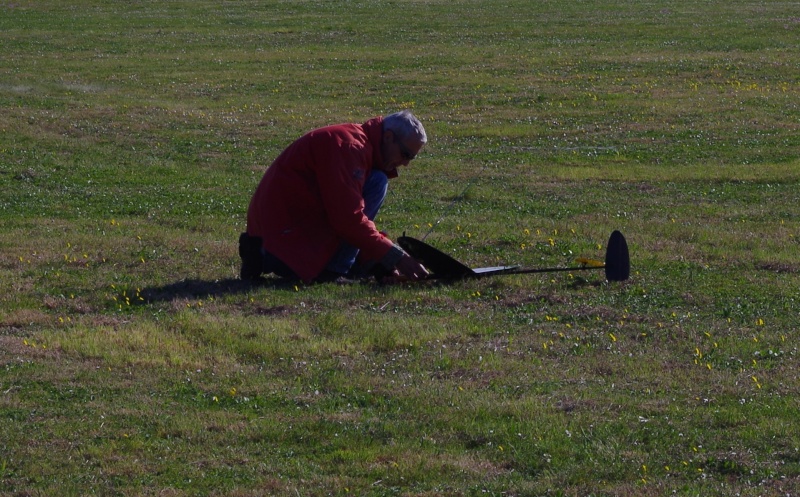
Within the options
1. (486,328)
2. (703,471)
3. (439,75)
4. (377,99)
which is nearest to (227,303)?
(486,328)

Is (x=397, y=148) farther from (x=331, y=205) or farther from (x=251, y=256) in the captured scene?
(x=251, y=256)

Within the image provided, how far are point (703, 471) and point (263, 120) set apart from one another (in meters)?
13.9

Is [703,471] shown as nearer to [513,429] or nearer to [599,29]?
[513,429]

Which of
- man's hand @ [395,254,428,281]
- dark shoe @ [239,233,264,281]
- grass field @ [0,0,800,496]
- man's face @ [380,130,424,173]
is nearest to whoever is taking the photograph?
grass field @ [0,0,800,496]

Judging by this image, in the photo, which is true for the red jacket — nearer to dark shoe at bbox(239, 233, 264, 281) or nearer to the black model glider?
dark shoe at bbox(239, 233, 264, 281)

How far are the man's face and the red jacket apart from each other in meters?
0.06

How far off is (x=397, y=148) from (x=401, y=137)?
0.09 metres

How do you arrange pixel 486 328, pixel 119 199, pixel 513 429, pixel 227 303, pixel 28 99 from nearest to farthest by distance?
1. pixel 513 429
2. pixel 486 328
3. pixel 227 303
4. pixel 119 199
5. pixel 28 99

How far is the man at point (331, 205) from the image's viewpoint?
7609 millimetres

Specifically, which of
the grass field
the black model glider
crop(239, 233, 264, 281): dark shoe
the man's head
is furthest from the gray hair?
crop(239, 233, 264, 281): dark shoe

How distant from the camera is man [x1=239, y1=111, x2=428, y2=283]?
7.61 metres

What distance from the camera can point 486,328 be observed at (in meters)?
7.02

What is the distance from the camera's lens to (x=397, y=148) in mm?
7742

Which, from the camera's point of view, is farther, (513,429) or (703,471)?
(513,429)
